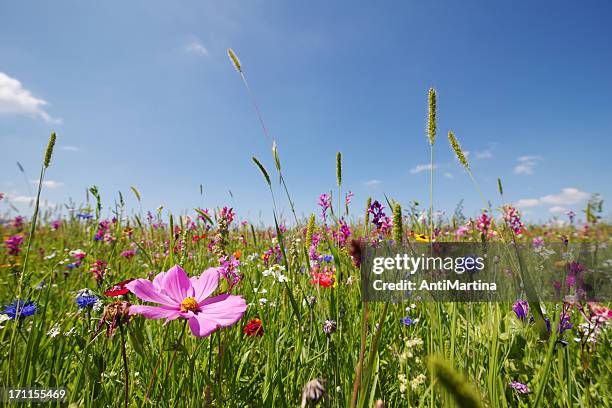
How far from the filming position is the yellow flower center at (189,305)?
85 cm

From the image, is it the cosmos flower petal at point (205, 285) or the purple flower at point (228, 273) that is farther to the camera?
the purple flower at point (228, 273)

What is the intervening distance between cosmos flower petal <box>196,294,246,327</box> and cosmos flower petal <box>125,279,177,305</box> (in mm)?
94

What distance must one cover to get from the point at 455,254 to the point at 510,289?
73 cm

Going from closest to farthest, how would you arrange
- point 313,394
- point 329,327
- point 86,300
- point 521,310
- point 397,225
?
point 313,394
point 397,225
point 329,327
point 86,300
point 521,310

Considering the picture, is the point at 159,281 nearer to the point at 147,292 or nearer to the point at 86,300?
the point at 147,292

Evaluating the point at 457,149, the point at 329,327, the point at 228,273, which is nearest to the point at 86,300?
the point at 228,273

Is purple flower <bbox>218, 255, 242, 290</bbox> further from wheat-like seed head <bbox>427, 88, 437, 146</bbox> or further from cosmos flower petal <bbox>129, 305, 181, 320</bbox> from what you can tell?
wheat-like seed head <bbox>427, 88, 437, 146</bbox>

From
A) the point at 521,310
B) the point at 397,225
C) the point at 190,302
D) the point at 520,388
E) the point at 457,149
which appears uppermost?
the point at 457,149

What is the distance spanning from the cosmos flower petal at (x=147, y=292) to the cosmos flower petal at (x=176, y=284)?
19 mm

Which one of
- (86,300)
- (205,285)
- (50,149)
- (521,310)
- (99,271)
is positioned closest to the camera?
(205,285)

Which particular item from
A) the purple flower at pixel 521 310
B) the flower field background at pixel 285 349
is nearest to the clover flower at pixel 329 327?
the flower field background at pixel 285 349

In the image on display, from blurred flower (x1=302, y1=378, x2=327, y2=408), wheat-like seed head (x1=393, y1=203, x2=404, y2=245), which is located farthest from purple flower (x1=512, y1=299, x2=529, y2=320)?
blurred flower (x1=302, y1=378, x2=327, y2=408)

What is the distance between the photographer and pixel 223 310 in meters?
0.81

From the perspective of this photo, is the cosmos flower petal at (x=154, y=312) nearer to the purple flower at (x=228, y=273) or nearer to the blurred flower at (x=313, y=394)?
the blurred flower at (x=313, y=394)
